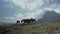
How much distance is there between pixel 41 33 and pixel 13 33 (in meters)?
5.72

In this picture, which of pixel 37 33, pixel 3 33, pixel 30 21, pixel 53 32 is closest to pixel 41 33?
pixel 37 33

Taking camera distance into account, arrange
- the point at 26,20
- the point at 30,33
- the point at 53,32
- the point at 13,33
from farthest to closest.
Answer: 1. the point at 26,20
2. the point at 13,33
3. the point at 30,33
4. the point at 53,32

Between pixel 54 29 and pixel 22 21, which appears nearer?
pixel 54 29

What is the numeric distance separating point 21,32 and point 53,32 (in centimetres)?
616

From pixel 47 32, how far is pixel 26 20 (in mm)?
17621

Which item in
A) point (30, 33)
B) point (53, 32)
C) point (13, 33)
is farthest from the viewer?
point (13, 33)

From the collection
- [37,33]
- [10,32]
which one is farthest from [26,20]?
[37,33]

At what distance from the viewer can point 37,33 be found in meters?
21.0

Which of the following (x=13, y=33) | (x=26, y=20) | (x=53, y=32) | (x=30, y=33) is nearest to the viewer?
(x=53, y=32)

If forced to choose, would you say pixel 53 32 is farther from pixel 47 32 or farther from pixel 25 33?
pixel 25 33

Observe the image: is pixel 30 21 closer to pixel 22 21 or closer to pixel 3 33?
pixel 22 21

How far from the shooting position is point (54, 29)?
21.5m

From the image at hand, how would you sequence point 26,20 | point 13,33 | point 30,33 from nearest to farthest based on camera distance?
point 30,33
point 13,33
point 26,20

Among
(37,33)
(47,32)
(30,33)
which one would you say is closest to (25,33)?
(30,33)
